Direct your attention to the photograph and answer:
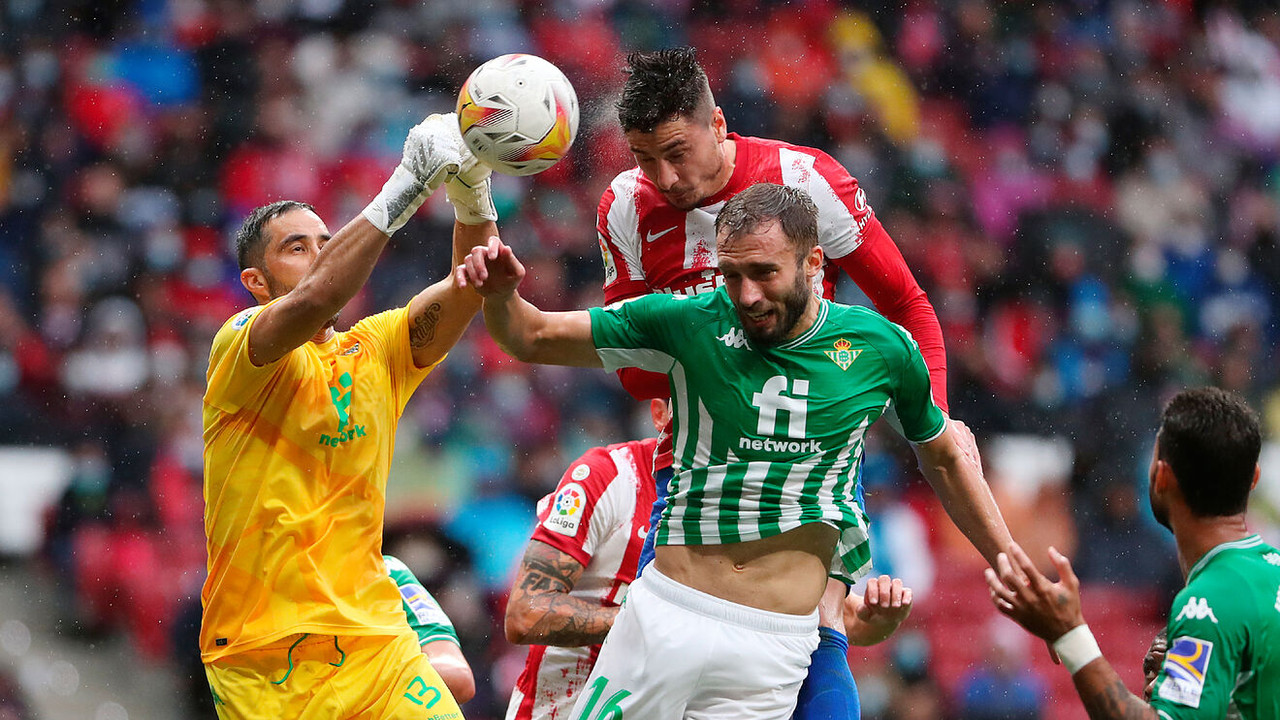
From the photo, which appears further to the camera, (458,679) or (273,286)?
(458,679)

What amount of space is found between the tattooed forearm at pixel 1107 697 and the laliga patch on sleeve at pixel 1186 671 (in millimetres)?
63

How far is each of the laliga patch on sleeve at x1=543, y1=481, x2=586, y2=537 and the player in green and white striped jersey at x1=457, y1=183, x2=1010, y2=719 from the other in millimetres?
1099

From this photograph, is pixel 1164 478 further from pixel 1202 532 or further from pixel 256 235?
pixel 256 235

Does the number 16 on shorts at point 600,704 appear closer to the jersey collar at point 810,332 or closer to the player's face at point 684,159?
the jersey collar at point 810,332

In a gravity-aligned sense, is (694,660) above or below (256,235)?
below

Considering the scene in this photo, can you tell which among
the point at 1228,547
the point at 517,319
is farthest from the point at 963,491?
the point at 517,319

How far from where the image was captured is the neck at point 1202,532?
305 centimetres

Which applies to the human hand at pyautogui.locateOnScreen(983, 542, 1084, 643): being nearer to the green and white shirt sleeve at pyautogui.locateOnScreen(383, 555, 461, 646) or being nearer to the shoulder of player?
the shoulder of player

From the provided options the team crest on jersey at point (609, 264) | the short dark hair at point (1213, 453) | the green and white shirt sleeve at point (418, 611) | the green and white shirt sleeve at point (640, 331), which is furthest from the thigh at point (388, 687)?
the short dark hair at point (1213, 453)

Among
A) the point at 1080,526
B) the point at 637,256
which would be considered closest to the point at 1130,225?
the point at 1080,526

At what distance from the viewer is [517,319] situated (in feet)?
11.8

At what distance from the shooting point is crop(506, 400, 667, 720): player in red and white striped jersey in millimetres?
4434

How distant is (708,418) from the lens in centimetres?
359

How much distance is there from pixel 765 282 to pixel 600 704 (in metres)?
1.24
